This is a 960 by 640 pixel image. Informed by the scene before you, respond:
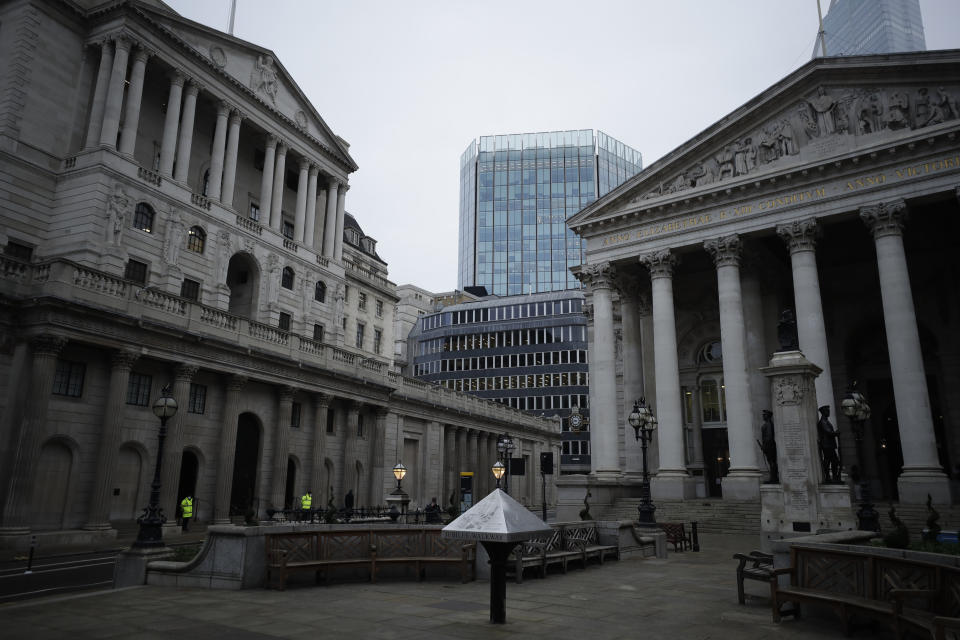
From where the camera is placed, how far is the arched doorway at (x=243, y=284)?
38531 millimetres

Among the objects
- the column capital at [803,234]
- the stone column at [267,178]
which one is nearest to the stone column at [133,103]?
the stone column at [267,178]

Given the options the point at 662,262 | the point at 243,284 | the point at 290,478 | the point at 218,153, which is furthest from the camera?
the point at 243,284

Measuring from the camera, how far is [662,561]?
18188 mm

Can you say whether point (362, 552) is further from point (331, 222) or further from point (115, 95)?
point (331, 222)

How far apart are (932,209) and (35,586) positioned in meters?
39.5

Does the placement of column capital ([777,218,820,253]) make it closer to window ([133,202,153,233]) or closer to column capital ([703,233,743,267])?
column capital ([703,233,743,267])

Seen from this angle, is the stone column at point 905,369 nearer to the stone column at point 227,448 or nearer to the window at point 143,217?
the stone column at point 227,448

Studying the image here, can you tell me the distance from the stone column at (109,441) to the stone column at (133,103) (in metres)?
11.9

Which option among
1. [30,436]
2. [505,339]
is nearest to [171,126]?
[30,436]

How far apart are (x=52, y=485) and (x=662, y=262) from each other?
29.8 m

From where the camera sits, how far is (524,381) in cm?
8219

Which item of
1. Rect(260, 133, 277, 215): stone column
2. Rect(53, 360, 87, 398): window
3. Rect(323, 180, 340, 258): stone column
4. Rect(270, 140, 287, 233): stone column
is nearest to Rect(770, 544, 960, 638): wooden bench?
Rect(53, 360, 87, 398): window

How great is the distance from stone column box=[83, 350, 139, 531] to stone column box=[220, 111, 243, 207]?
44.5 ft

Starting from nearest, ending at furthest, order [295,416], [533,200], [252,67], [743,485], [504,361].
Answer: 1. [743,485]
2. [295,416]
3. [252,67]
4. [504,361]
5. [533,200]
